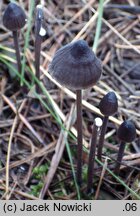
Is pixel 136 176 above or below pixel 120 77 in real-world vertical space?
below

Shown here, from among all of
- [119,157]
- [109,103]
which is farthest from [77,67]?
[119,157]

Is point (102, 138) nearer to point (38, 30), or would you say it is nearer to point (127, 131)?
point (127, 131)

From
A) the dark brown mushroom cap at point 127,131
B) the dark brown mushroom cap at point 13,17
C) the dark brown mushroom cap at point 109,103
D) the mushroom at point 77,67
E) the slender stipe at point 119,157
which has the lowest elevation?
the slender stipe at point 119,157

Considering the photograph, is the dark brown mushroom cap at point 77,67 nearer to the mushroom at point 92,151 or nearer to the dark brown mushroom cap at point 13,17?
the mushroom at point 92,151

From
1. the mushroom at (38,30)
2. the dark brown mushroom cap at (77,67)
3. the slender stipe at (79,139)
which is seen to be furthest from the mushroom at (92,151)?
the mushroom at (38,30)

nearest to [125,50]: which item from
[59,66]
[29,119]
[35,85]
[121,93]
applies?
[121,93]

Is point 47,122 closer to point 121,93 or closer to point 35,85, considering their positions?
point 35,85

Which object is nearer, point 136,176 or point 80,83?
point 80,83
